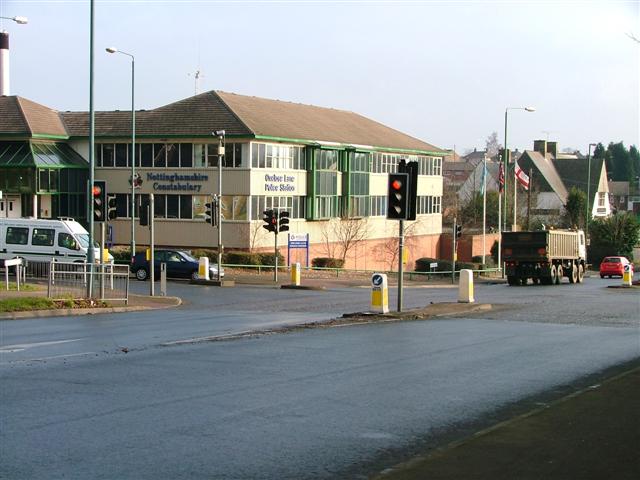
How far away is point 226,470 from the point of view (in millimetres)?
7656

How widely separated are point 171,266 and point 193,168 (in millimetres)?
13652

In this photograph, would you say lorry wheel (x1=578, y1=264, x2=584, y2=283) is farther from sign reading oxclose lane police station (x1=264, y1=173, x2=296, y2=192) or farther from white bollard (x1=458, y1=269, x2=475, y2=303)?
white bollard (x1=458, y1=269, x2=475, y2=303)

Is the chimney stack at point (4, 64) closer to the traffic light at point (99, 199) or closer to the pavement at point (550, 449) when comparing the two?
the traffic light at point (99, 199)

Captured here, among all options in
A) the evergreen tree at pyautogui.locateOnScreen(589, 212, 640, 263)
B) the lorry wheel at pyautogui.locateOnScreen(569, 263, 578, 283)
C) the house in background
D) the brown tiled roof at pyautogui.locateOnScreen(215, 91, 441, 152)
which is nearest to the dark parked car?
the brown tiled roof at pyautogui.locateOnScreen(215, 91, 441, 152)

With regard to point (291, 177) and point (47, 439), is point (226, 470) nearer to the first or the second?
point (47, 439)

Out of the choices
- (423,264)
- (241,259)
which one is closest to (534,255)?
(241,259)

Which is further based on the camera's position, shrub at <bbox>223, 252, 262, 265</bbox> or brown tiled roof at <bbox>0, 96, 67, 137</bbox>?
brown tiled roof at <bbox>0, 96, 67, 137</bbox>

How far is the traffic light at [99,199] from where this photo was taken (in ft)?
97.6

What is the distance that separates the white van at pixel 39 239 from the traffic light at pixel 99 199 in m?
12.0

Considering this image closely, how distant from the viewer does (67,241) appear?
41.6 meters

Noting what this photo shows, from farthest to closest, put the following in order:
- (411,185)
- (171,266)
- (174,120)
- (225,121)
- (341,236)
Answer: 1. (341,236)
2. (174,120)
3. (225,121)
4. (171,266)
5. (411,185)

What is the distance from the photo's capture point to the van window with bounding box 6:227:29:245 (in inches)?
1654

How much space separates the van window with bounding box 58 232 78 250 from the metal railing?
12.7m

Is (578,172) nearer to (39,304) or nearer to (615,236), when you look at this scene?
(615,236)
